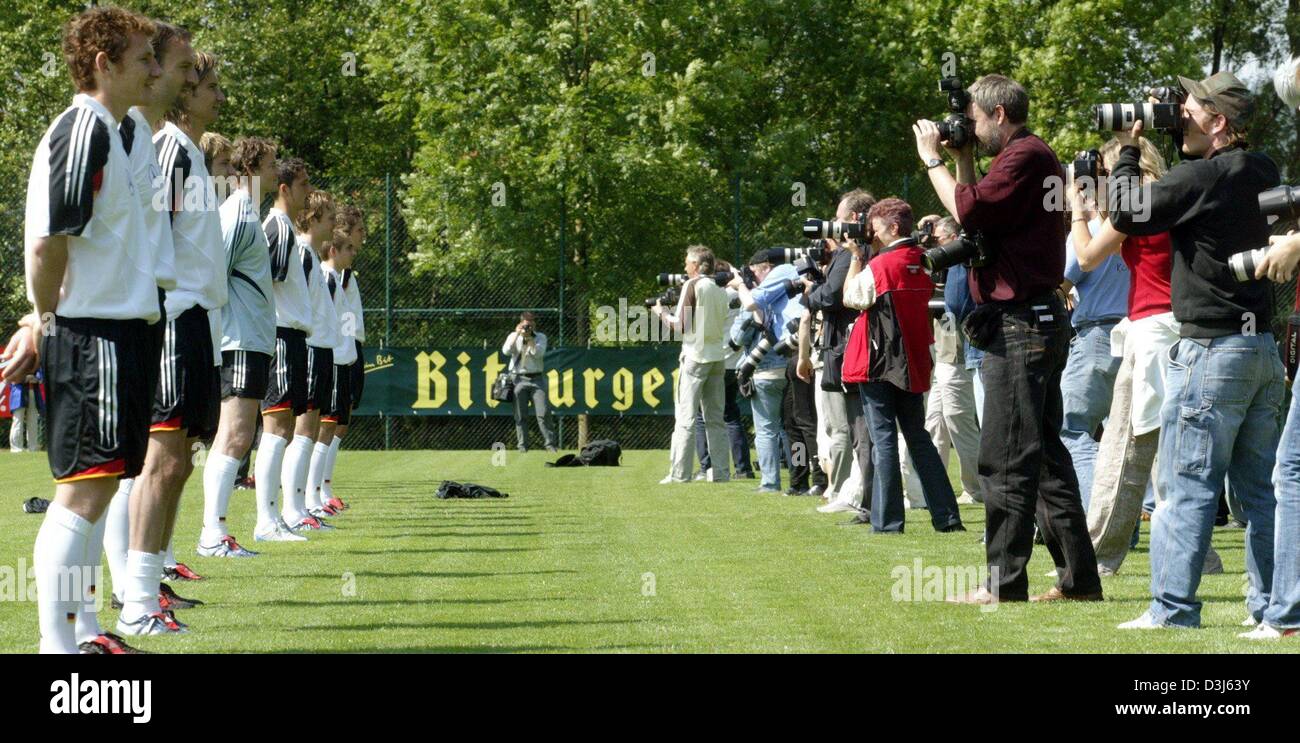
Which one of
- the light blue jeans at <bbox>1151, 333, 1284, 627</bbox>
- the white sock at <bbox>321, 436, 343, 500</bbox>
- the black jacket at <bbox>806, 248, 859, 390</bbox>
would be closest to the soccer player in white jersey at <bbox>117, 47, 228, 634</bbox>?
the light blue jeans at <bbox>1151, 333, 1284, 627</bbox>

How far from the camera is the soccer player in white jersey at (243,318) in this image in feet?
29.0

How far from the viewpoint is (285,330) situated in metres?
10.7

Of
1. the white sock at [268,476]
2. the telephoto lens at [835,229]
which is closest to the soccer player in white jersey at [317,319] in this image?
A: the white sock at [268,476]

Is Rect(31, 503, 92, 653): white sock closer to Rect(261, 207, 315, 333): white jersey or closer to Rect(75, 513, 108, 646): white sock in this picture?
Rect(75, 513, 108, 646): white sock

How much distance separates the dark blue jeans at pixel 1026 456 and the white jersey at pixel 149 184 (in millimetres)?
3552

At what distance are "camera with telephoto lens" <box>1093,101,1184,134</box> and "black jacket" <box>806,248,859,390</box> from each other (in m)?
5.43

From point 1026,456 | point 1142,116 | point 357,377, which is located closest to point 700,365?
point 357,377

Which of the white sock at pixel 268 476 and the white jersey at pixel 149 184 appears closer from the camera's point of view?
the white jersey at pixel 149 184

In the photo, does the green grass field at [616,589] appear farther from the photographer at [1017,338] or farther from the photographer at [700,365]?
Result: the photographer at [700,365]

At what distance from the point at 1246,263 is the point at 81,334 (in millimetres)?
3908

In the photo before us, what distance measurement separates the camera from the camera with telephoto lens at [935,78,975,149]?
746 centimetres

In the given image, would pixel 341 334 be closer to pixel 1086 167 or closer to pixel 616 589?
pixel 616 589
